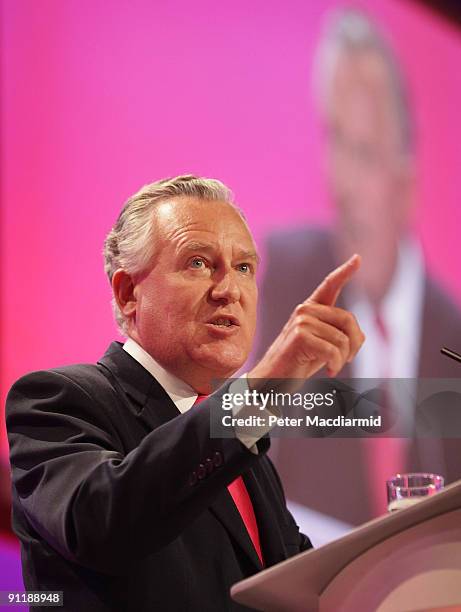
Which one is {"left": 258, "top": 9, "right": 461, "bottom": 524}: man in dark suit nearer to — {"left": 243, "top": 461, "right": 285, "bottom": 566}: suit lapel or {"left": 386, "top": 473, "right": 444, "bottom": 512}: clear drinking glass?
{"left": 243, "top": 461, "right": 285, "bottom": 566}: suit lapel

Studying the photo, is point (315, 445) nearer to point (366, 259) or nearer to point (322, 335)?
point (366, 259)

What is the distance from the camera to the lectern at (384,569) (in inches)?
47.6

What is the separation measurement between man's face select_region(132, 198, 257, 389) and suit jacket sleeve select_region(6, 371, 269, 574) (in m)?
0.41

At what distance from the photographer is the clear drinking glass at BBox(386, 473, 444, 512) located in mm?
1711

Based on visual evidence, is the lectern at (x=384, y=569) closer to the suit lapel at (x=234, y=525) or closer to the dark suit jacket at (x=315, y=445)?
the suit lapel at (x=234, y=525)

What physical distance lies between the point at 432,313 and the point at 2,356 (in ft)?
5.61

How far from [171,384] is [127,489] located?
62cm

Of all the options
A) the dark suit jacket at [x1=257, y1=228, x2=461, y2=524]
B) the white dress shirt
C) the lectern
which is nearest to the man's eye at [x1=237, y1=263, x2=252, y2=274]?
the lectern

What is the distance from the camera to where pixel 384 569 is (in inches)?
49.6

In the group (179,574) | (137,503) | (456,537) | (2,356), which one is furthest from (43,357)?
(456,537)

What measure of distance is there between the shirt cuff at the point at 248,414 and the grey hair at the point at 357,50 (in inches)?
100

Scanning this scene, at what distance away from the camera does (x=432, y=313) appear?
12.4 feet

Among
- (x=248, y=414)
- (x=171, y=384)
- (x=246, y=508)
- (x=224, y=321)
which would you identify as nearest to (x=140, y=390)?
(x=171, y=384)

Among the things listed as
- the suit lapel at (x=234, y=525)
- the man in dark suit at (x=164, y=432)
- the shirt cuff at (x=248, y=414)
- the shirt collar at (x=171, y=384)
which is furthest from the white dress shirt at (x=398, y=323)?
the shirt cuff at (x=248, y=414)
